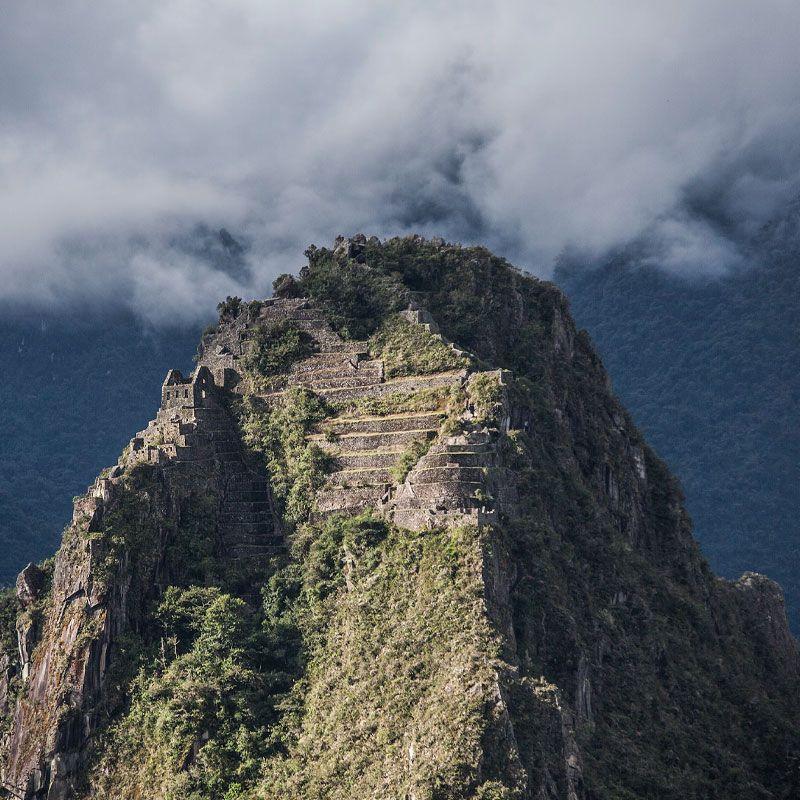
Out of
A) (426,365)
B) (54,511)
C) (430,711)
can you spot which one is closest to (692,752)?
(430,711)

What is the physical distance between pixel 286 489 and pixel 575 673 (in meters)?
17.9

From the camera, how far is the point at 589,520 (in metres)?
79.6

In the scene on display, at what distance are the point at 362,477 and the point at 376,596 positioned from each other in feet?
25.9

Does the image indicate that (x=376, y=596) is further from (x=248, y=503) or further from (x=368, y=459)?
(x=248, y=503)

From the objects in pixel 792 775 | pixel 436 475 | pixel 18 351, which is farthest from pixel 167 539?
pixel 18 351

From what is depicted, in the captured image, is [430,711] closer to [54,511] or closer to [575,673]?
[575,673]

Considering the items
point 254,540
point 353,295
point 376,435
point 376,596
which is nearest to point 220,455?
point 254,540

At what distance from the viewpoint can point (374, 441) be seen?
7375 cm

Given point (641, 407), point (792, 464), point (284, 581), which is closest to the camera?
point (284, 581)

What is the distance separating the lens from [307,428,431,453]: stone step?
238ft

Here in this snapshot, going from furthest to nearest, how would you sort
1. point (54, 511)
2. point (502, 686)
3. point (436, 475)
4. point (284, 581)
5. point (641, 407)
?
point (641, 407), point (54, 511), point (284, 581), point (436, 475), point (502, 686)

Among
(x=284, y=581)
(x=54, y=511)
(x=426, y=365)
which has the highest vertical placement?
(x=54, y=511)

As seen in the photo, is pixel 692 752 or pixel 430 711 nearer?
pixel 430 711

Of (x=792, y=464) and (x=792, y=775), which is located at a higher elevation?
(x=792, y=464)
